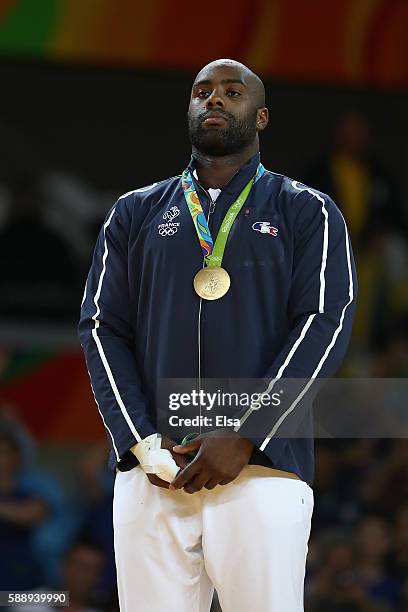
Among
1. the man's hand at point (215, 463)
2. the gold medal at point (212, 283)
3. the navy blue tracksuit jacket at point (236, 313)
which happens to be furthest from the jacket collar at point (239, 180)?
the man's hand at point (215, 463)

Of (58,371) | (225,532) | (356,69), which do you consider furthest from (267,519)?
(356,69)

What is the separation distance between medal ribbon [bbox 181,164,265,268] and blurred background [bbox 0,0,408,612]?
291cm

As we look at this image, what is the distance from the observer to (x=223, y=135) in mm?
2932

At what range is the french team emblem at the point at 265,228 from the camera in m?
2.89

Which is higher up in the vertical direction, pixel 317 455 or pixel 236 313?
pixel 236 313

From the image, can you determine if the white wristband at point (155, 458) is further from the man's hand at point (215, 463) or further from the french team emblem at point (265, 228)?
the french team emblem at point (265, 228)

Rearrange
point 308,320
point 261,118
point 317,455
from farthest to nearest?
point 317,455 < point 261,118 < point 308,320

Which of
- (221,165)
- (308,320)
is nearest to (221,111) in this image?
(221,165)

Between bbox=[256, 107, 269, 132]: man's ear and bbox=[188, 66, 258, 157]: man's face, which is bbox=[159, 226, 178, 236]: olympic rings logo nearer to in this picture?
bbox=[188, 66, 258, 157]: man's face

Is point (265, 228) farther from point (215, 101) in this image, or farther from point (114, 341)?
point (114, 341)

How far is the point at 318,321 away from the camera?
9.27 feet

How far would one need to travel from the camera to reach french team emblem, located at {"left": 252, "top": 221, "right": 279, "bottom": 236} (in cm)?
289

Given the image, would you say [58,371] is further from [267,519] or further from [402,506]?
[267,519]

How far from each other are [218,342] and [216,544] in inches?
18.9
